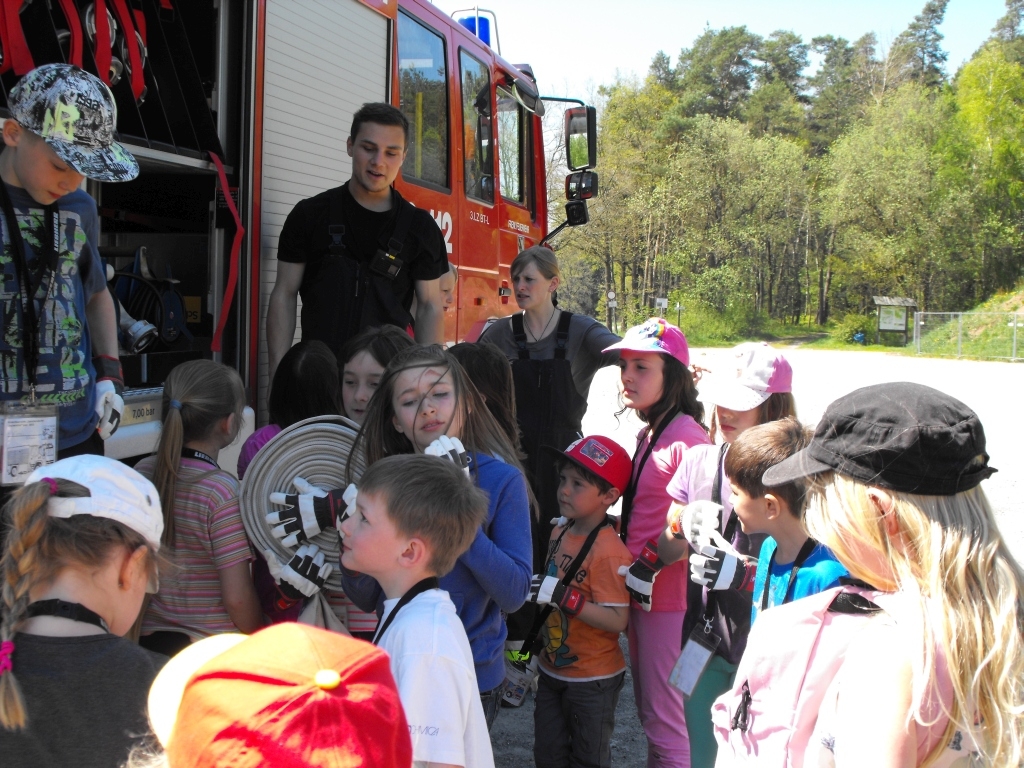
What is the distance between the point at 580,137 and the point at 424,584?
5.76m

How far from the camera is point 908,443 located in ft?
4.89

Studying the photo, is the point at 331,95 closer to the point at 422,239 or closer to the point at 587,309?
the point at 422,239

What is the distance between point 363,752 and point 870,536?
0.99 m

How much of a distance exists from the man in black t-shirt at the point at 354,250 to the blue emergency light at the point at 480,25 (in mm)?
2939

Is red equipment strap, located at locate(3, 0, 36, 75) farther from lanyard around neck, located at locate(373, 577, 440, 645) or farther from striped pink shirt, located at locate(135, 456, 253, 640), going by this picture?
lanyard around neck, located at locate(373, 577, 440, 645)

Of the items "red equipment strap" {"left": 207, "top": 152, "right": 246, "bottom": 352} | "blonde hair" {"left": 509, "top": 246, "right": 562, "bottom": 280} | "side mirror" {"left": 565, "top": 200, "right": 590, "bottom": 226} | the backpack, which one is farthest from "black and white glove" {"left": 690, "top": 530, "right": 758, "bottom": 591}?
"side mirror" {"left": 565, "top": 200, "right": 590, "bottom": 226}

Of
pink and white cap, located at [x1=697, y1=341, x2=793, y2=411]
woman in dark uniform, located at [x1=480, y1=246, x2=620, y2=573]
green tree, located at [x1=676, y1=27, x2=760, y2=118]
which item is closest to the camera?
pink and white cap, located at [x1=697, y1=341, x2=793, y2=411]

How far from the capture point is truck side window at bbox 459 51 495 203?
592cm

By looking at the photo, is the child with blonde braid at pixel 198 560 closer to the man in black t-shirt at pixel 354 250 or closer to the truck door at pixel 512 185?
the man in black t-shirt at pixel 354 250

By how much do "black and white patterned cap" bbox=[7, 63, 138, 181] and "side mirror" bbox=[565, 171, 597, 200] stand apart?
4820 millimetres

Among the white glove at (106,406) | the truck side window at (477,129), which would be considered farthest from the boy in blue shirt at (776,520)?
the truck side window at (477,129)

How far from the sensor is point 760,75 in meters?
65.2

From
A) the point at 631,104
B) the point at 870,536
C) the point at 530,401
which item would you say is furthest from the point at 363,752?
the point at 631,104

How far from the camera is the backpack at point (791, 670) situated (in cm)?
152
